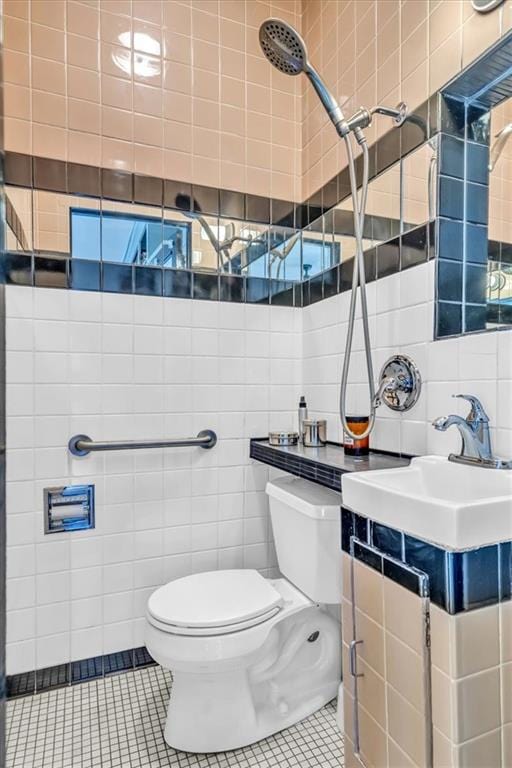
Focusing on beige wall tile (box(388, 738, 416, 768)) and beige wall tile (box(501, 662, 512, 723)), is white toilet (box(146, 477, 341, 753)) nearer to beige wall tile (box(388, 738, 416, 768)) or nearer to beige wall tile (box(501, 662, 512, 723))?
beige wall tile (box(388, 738, 416, 768))

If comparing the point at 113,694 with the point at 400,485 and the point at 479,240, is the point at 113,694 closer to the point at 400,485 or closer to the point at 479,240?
the point at 400,485

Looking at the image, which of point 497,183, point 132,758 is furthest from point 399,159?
point 132,758

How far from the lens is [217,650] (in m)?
1.25

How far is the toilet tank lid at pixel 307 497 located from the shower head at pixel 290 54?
115 cm

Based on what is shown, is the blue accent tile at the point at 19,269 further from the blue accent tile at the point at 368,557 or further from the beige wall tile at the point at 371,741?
the beige wall tile at the point at 371,741

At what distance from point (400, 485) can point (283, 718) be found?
90 cm

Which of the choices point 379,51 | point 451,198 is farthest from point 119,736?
point 379,51

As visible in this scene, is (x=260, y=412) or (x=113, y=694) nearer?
(x=113, y=694)

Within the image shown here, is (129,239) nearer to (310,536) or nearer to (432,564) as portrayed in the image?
(310,536)

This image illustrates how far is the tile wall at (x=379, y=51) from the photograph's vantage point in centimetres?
122

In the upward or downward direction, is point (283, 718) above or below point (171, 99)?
below

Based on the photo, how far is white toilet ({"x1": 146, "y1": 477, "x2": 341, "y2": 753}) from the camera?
1271mm

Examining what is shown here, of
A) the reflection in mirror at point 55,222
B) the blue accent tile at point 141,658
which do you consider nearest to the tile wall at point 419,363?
the reflection in mirror at point 55,222

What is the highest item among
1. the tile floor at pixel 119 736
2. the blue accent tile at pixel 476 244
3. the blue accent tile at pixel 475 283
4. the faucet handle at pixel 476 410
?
the blue accent tile at pixel 476 244
